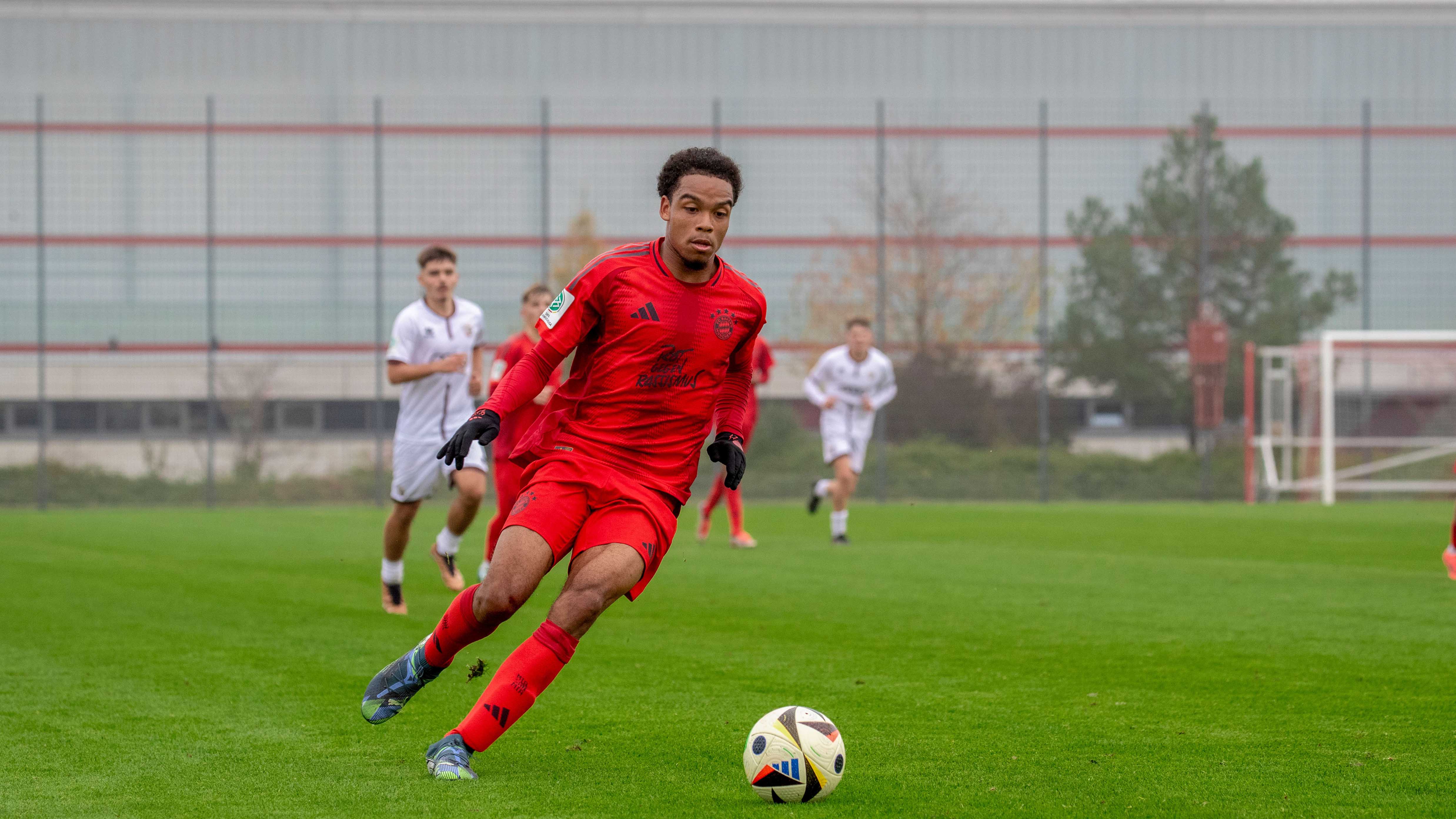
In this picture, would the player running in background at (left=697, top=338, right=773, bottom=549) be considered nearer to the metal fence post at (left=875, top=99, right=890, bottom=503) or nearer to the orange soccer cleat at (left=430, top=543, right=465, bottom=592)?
the orange soccer cleat at (left=430, top=543, right=465, bottom=592)

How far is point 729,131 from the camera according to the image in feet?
82.4

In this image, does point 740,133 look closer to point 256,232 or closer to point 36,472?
point 256,232

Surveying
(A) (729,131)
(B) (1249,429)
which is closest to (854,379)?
(A) (729,131)

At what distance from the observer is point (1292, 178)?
2511 centimetres

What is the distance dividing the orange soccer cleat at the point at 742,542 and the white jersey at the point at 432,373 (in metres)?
4.96

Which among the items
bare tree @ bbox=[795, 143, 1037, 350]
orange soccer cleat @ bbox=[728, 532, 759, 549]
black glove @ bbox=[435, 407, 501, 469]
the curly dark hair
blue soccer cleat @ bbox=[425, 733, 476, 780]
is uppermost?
bare tree @ bbox=[795, 143, 1037, 350]

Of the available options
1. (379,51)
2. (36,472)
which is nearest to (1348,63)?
(379,51)

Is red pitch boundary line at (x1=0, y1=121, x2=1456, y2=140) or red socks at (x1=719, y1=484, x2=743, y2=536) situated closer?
red socks at (x1=719, y1=484, x2=743, y2=536)

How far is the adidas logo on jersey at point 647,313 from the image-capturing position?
473 cm

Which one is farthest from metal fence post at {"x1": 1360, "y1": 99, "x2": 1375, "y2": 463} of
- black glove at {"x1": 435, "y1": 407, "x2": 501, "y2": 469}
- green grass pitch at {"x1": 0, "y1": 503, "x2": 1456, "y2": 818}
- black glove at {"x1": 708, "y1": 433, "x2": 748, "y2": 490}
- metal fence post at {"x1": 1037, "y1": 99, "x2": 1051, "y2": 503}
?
black glove at {"x1": 435, "y1": 407, "x2": 501, "y2": 469}

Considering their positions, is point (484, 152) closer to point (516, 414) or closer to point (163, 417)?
point (163, 417)

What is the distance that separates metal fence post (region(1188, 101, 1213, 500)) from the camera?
2373cm

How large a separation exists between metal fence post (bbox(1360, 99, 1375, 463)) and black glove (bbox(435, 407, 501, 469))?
22.6m

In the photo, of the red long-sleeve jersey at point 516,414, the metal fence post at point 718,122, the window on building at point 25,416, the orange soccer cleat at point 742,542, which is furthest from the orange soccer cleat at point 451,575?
the metal fence post at point 718,122
